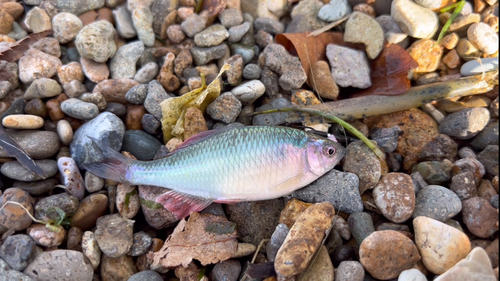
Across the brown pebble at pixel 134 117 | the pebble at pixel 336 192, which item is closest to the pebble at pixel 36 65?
the brown pebble at pixel 134 117

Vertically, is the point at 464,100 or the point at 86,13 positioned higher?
the point at 86,13

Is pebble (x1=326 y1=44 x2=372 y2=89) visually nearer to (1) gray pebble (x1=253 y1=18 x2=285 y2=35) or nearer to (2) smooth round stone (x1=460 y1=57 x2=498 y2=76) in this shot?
(1) gray pebble (x1=253 y1=18 x2=285 y2=35)

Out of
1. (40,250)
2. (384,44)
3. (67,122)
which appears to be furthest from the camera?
(384,44)

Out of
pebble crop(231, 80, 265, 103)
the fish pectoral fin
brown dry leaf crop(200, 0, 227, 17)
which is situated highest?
brown dry leaf crop(200, 0, 227, 17)

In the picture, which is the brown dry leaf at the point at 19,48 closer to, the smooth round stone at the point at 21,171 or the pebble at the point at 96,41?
the pebble at the point at 96,41

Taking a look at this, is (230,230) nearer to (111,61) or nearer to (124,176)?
(124,176)

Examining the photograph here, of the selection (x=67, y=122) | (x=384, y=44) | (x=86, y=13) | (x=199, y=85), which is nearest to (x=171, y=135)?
(x=199, y=85)

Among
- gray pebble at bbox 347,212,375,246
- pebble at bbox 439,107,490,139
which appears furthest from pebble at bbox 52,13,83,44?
pebble at bbox 439,107,490,139

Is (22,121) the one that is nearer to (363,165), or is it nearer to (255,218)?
(255,218)
